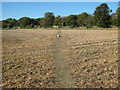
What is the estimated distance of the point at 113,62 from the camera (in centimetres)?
639

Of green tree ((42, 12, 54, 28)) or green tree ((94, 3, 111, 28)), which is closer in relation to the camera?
green tree ((94, 3, 111, 28))

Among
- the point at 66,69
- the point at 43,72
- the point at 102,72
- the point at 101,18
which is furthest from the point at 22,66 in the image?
the point at 101,18

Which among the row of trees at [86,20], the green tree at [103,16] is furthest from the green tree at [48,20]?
the green tree at [103,16]

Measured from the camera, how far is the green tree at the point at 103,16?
61.9m

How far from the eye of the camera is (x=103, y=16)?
6231 cm

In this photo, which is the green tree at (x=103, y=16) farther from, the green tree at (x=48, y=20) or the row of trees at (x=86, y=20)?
the green tree at (x=48, y=20)

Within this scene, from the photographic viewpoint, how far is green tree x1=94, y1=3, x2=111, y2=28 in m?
61.9

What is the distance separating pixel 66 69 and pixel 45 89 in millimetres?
1713

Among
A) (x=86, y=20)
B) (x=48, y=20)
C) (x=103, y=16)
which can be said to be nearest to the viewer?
(x=103, y=16)

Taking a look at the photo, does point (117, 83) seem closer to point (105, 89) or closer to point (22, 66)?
point (105, 89)

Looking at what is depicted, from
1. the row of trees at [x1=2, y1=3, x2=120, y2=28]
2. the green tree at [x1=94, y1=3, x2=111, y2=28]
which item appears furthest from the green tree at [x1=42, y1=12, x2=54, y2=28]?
the green tree at [x1=94, y1=3, x2=111, y2=28]

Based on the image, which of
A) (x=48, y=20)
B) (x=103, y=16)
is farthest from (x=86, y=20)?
(x=48, y=20)

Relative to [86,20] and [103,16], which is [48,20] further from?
[103,16]

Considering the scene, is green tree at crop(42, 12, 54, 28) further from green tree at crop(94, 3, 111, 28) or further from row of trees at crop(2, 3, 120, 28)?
green tree at crop(94, 3, 111, 28)
